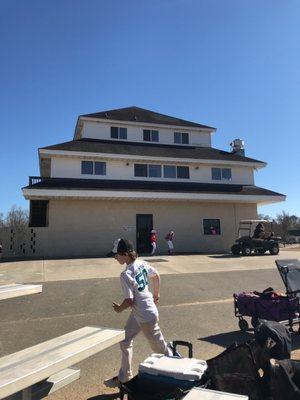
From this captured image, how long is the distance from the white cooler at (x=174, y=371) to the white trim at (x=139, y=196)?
69.1 ft

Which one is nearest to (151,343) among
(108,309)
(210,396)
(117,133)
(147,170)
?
(210,396)

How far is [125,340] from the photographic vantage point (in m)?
5.09

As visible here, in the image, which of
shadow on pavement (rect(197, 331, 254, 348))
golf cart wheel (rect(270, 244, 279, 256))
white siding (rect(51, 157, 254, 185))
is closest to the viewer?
shadow on pavement (rect(197, 331, 254, 348))

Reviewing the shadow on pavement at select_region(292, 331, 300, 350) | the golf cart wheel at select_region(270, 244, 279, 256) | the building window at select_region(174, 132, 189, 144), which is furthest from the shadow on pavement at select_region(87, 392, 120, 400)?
the building window at select_region(174, 132, 189, 144)

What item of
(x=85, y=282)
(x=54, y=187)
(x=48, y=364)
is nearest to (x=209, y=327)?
(x=48, y=364)

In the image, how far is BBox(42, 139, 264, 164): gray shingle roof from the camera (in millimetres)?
28422

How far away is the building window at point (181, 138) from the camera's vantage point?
34312 millimetres

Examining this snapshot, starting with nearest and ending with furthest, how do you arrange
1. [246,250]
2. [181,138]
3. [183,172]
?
[246,250], [183,172], [181,138]

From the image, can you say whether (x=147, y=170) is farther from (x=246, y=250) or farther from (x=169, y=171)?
(x=246, y=250)

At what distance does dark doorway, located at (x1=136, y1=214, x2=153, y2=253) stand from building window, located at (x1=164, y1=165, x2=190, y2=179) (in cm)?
A: 358

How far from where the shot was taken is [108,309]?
32.6 ft

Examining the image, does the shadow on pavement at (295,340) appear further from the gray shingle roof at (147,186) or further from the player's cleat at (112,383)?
the gray shingle roof at (147,186)

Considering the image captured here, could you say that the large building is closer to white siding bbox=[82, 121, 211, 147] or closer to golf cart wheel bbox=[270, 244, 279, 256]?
white siding bbox=[82, 121, 211, 147]

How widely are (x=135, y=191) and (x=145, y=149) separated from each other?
5390 millimetres
